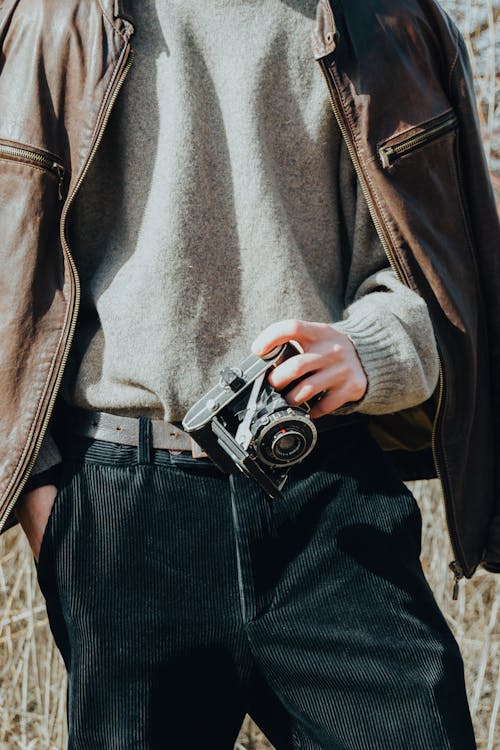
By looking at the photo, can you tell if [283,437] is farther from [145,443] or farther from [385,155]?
[385,155]

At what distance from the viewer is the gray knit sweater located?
1.33 metres

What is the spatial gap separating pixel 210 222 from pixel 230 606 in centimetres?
55

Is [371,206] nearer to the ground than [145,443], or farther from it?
farther from it

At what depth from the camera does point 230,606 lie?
1304 millimetres

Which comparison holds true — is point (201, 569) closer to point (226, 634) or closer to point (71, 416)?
point (226, 634)

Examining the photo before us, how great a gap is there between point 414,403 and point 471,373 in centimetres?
18

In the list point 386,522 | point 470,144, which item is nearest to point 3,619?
point 386,522

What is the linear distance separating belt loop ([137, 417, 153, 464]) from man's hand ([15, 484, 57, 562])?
152mm

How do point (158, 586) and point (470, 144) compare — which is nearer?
point (158, 586)

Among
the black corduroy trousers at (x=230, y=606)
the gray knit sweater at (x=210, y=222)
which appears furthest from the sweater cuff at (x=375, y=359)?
the black corduroy trousers at (x=230, y=606)

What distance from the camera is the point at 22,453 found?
1.34 metres

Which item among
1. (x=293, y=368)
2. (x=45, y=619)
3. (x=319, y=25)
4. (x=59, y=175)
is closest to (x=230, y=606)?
(x=293, y=368)

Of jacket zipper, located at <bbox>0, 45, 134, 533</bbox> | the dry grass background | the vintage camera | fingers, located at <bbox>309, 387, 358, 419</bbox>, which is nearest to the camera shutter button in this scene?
the vintage camera

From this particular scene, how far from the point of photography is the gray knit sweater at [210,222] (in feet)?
4.38
